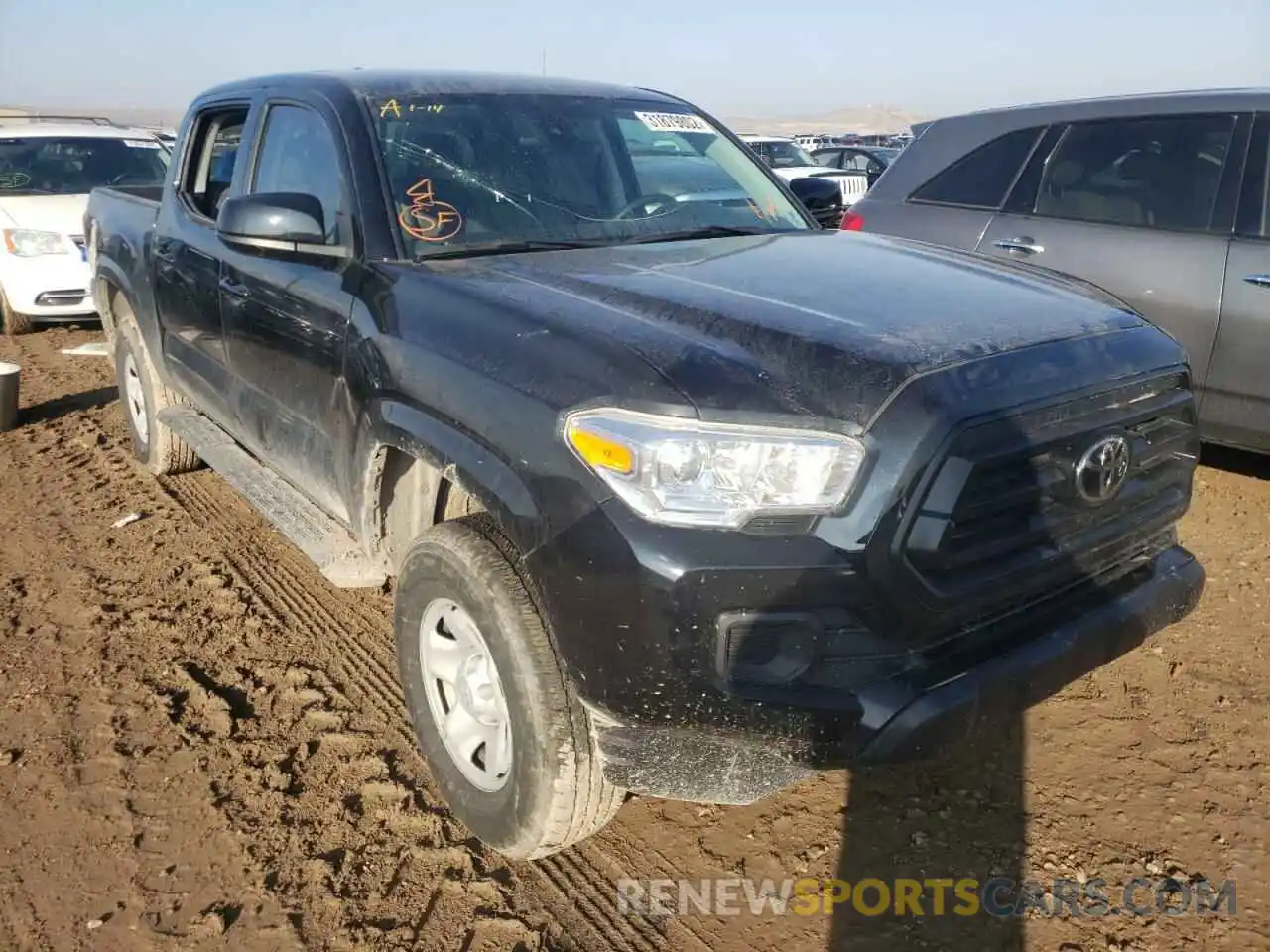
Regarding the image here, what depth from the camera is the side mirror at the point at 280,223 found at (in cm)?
286

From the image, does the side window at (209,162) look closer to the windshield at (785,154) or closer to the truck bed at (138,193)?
the truck bed at (138,193)

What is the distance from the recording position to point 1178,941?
7.54 feet

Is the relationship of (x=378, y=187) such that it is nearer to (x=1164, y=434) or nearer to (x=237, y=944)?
(x=237, y=944)

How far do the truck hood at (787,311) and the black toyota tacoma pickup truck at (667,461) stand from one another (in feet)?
0.04

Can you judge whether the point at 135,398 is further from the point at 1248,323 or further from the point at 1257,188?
the point at 1257,188

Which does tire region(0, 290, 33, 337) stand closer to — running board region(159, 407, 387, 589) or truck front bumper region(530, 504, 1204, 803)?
running board region(159, 407, 387, 589)

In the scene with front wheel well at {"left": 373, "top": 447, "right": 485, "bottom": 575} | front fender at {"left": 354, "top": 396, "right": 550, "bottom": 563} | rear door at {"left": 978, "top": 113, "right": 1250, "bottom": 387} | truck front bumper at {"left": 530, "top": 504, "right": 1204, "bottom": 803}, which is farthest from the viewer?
rear door at {"left": 978, "top": 113, "right": 1250, "bottom": 387}

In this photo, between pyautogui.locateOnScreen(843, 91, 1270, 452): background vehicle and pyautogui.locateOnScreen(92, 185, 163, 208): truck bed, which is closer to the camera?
pyautogui.locateOnScreen(843, 91, 1270, 452): background vehicle

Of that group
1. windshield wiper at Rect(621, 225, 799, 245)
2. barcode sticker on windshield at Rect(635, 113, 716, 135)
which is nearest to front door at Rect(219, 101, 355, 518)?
windshield wiper at Rect(621, 225, 799, 245)

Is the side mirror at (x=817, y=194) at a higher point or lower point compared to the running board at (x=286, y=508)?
higher

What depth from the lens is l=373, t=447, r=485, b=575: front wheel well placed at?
2691 millimetres

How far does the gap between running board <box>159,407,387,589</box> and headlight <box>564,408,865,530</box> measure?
1329mm

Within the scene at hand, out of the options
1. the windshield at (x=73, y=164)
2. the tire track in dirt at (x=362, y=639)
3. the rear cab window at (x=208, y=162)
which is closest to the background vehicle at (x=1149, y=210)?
the tire track in dirt at (x=362, y=639)

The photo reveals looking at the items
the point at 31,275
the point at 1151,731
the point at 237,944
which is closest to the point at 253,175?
the point at 237,944
